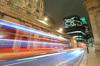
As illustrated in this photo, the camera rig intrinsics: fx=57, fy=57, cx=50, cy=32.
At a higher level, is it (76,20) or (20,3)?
(76,20)

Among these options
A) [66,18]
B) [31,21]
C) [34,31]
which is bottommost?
[34,31]

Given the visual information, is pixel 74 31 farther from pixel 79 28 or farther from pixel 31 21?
pixel 31 21

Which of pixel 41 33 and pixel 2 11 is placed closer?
pixel 2 11

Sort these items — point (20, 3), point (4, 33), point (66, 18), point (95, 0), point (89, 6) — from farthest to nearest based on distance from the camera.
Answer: point (66, 18) → point (20, 3) → point (89, 6) → point (95, 0) → point (4, 33)

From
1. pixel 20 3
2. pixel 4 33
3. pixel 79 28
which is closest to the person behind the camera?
pixel 4 33

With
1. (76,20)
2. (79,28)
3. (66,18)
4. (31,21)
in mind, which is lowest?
(31,21)

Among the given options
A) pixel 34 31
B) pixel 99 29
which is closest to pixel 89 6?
pixel 99 29

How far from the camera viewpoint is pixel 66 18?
12331 cm

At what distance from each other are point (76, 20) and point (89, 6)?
103 meters

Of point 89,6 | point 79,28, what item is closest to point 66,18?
point 79,28

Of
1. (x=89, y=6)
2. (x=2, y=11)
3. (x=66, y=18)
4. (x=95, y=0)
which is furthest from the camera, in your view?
(x=66, y=18)

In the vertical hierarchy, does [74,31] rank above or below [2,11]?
above

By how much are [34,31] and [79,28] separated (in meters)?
97.3

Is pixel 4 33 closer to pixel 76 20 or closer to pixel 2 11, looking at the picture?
pixel 2 11
